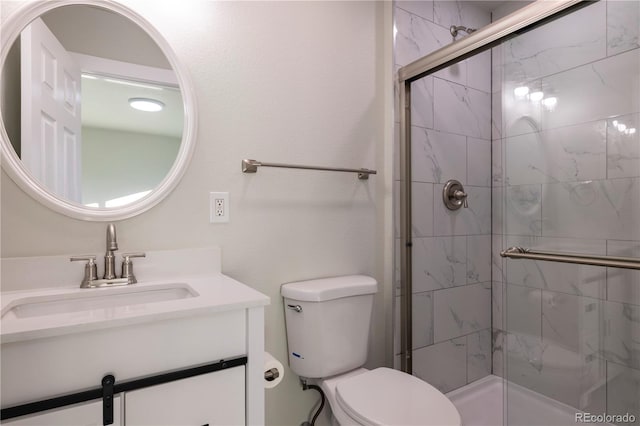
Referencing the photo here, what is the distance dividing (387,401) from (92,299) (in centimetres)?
95

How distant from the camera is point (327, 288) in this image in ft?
4.41

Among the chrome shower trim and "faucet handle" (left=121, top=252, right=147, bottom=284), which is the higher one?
the chrome shower trim

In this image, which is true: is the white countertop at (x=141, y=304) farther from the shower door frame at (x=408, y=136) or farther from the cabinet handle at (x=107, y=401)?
the shower door frame at (x=408, y=136)

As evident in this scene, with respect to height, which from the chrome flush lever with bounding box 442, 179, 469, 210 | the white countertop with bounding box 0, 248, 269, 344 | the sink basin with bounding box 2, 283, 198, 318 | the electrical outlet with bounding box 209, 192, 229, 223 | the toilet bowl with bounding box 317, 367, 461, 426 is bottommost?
the toilet bowl with bounding box 317, 367, 461, 426

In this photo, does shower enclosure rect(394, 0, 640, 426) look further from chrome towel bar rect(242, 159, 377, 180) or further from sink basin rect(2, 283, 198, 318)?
sink basin rect(2, 283, 198, 318)

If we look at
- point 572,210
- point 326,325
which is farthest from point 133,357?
point 572,210

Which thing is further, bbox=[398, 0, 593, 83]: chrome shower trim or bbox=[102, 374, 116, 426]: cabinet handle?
bbox=[398, 0, 593, 83]: chrome shower trim

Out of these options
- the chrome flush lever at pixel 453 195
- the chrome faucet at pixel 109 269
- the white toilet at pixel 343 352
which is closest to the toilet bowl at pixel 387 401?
the white toilet at pixel 343 352

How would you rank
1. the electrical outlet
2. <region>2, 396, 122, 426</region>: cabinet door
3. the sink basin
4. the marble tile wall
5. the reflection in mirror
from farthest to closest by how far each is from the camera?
1. the marble tile wall
2. the electrical outlet
3. the reflection in mirror
4. the sink basin
5. <region>2, 396, 122, 426</region>: cabinet door

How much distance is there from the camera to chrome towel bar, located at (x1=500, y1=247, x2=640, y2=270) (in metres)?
1.15

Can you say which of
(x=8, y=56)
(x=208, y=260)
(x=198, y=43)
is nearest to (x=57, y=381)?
(x=208, y=260)

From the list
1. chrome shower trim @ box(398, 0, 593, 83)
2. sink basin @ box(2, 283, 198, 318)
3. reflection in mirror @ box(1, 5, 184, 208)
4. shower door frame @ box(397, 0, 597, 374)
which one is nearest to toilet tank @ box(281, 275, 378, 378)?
shower door frame @ box(397, 0, 597, 374)

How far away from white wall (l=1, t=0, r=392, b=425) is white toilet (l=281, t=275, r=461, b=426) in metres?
0.10

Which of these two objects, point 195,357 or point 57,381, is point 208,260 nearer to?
point 195,357
